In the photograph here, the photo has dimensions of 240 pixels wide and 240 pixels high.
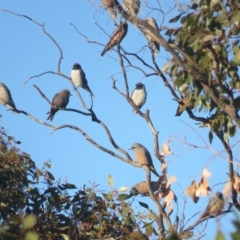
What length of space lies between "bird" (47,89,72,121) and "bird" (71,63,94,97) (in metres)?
0.33

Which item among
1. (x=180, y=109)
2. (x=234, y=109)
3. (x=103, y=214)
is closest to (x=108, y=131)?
(x=103, y=214)

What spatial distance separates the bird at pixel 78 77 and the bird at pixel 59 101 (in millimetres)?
327

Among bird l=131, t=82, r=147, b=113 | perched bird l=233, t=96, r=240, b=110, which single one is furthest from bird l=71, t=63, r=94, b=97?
perched bird l=233, t=96, r=240, b=110

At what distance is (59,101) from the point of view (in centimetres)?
1209

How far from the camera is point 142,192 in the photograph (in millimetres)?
7293

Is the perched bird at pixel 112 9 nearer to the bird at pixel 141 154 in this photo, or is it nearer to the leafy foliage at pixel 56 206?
the leafy foliage at pixel 56 206

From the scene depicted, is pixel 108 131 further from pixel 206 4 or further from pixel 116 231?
pixel 206 4

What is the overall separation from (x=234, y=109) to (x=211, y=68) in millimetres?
347

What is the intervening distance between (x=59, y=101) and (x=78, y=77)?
0.55 meters

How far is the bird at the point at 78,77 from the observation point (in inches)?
468

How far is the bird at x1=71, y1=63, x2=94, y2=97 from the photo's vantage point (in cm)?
1188

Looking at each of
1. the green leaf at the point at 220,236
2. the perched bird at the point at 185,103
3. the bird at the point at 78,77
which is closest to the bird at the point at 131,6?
the perched bird at the point at 185,103

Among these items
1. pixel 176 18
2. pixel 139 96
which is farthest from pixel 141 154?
pixel 176 18

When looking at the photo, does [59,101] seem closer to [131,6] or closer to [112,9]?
[112,9]
